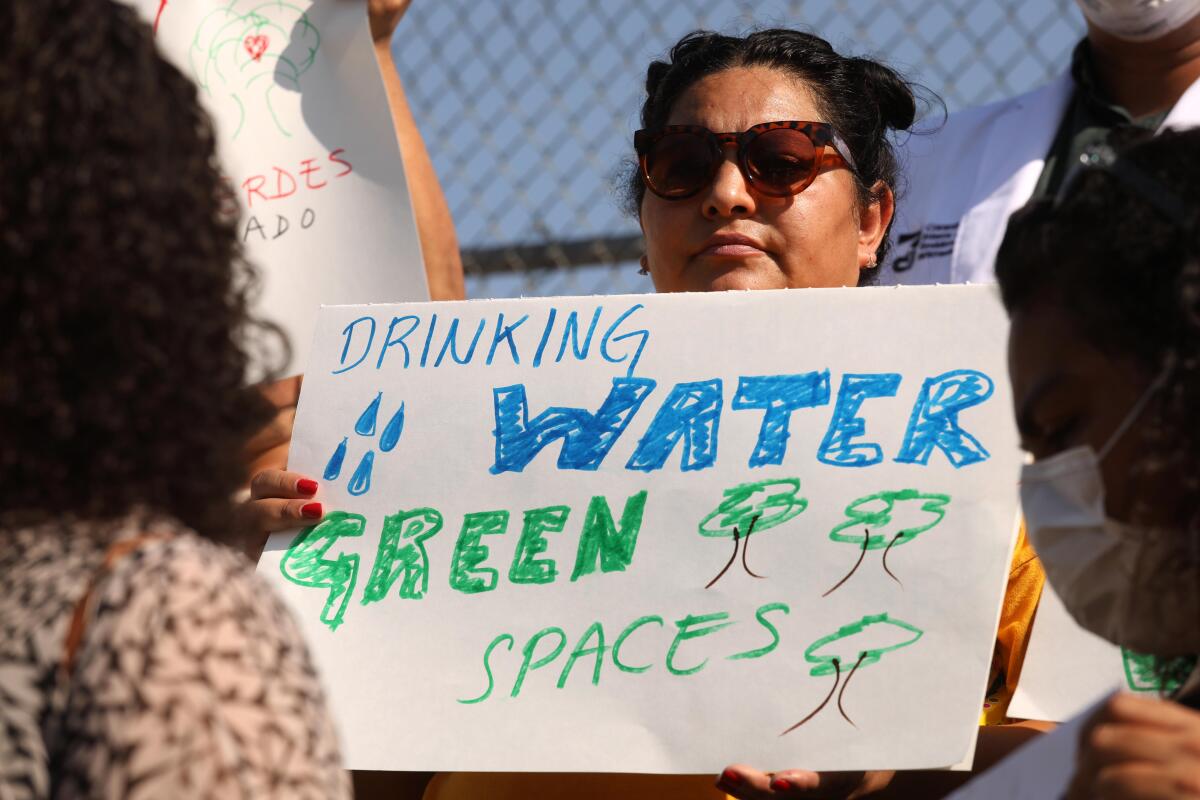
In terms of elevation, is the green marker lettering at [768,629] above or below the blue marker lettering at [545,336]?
below

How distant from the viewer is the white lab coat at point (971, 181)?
3.12 meters

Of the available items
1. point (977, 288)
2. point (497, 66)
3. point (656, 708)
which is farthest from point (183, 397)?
point (497, 66)

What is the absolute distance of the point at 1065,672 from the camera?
6.79 ft

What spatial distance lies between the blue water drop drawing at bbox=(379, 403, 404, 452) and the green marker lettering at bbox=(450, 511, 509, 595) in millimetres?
170

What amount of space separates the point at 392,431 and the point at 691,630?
557 millimetres

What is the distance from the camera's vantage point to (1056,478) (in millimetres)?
1596

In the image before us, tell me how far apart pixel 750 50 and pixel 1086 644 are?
49.8 inches

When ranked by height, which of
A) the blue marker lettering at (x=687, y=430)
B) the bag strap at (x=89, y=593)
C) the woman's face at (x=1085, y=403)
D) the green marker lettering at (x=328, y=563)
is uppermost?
the bag strap at (x=89, y=593)

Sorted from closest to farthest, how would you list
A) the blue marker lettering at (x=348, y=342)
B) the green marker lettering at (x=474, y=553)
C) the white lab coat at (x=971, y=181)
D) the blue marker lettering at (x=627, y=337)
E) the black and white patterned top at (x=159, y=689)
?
the black and white patterned top at (x=159, y=689) < the green marker lettering at (x=474, y=553) < the blue marker lettering at (x=627, y=337) < the blue marker lettering at (x=348, y=342) < the white lab coat at (x=971, y=181)

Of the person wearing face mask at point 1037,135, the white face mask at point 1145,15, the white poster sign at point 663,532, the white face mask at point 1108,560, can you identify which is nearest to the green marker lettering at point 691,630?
the white poster sign at point 663,532

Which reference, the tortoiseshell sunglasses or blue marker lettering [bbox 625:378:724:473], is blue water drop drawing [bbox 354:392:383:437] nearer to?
blue marker lettering [bbox 625:378:724:473]

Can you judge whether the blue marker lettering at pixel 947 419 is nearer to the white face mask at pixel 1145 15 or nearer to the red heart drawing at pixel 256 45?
the white face mask at pixel 1145 15

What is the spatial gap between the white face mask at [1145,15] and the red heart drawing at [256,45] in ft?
5.11

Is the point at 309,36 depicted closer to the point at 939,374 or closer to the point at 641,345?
the point at 641,345
